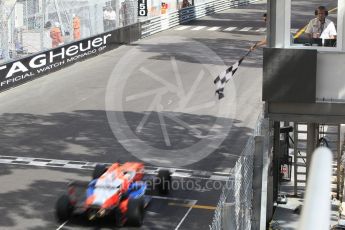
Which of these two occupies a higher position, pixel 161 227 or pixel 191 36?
pixel 191 36

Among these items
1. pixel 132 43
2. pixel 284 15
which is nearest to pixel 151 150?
pixel 284 15

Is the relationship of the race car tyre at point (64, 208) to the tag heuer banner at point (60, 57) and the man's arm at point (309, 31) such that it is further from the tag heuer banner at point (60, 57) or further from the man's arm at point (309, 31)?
the tag heuer banner at point (60, 57)

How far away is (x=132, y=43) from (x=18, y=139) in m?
17.0

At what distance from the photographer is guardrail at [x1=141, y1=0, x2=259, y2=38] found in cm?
3702

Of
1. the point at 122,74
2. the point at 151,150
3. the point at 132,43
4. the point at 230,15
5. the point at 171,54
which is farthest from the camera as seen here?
the point at 230,15

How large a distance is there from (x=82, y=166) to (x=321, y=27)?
26.6 ft

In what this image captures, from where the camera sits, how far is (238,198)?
26.9 ft

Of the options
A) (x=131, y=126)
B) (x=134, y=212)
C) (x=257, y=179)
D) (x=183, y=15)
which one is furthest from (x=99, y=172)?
(x=183, y=15)

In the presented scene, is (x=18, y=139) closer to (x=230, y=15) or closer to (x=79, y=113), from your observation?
(x=79, y=113)

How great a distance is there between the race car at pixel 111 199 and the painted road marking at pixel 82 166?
98.6 inches

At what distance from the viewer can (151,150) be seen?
56.3 feet

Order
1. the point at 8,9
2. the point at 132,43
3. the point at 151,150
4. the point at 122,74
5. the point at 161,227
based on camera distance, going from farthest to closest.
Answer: the point at 132,43 < the point at 122,74 < the point at 8,9 < the point at 151,150 < the point at 161,227

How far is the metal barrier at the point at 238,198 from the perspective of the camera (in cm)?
684

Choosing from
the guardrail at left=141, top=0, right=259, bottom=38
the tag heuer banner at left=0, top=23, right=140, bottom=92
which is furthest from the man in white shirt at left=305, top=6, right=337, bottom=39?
the guardrail at left=141, top=0, right=259, bottom=38
